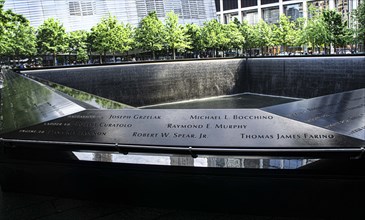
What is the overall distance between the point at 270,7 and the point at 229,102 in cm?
5196

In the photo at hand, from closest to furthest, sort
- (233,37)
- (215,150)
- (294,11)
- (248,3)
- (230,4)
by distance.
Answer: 1. (215,150)
2. (233,37)
3. (294,11)
4. (248,3)
5. (230,4)

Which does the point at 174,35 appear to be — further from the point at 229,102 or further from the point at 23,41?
the point at 229,102

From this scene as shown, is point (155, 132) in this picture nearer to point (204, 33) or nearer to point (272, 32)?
point (204, 33)

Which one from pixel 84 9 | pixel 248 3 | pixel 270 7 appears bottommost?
pixel 270 7

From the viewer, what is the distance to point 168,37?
39.1 m

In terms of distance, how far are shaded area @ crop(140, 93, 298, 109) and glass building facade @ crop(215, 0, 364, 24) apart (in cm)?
4126

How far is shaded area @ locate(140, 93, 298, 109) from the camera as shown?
20292 mm

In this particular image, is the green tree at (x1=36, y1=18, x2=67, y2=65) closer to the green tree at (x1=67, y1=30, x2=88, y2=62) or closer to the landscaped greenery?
the landscaped greenery

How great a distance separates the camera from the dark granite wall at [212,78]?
61.8ft

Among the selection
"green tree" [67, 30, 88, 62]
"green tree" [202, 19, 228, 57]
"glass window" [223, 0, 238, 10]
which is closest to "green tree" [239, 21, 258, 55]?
"green tree" [202, 19, 228, 57]

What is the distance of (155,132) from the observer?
3252 mm

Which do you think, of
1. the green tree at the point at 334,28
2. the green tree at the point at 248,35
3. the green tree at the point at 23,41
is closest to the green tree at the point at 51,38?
the green tree at the point at 23,41

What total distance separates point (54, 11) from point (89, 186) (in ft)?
179

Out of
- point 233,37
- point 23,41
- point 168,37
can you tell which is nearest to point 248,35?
point 233,37
